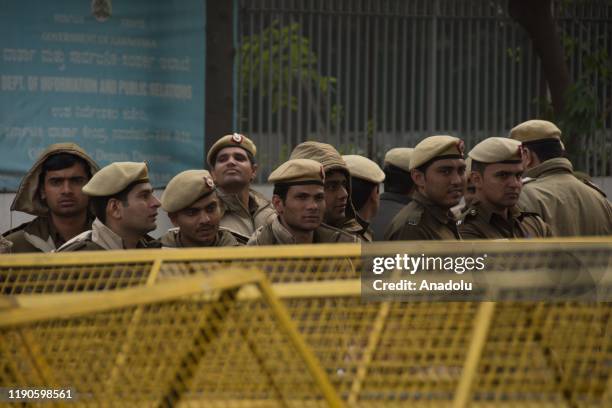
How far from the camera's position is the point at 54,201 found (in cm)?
645

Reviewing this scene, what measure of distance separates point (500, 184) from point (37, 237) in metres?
2.28

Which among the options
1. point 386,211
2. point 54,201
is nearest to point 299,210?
point 54,201

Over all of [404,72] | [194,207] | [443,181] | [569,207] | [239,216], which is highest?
[404,72]

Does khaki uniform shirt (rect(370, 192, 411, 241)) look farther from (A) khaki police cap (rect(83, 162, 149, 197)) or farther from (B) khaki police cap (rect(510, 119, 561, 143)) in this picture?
(A) khaki police cap (rect(83, 162, 149, 197))

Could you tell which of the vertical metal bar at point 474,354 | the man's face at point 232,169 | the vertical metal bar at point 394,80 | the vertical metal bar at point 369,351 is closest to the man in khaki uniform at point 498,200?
the man's face at point 232,169

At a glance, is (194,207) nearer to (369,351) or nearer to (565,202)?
(565,202)

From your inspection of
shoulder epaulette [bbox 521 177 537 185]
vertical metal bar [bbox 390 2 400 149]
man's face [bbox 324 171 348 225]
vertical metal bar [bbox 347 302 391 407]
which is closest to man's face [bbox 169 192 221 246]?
man's face [bbox 324 171 348 225]

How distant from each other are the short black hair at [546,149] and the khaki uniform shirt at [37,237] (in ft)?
8.27

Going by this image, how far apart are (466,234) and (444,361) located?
2859mm

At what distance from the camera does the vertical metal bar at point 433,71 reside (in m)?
12.1

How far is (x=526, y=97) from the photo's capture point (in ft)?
41.4

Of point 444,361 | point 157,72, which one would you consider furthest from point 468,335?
point 157,72

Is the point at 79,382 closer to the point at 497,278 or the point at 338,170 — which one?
the point at 497,278

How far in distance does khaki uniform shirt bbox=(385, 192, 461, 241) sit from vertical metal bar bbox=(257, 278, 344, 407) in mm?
2673
